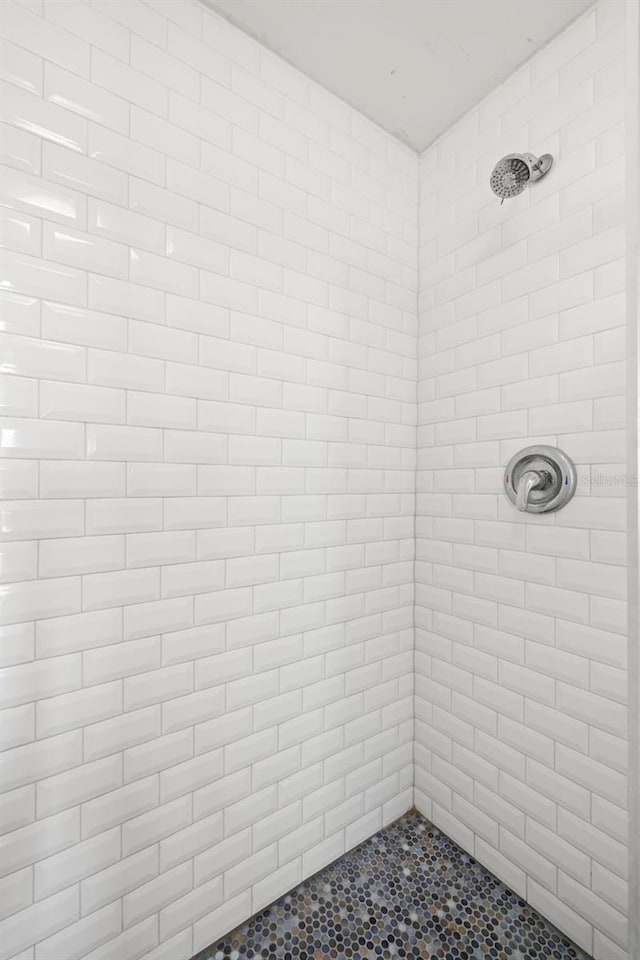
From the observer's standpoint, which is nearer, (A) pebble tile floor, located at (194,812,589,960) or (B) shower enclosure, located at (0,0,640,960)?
(B) shower enclosure, located at (0,0,640,960)

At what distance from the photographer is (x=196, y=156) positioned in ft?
3.56

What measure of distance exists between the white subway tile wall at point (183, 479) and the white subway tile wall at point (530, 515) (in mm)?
154

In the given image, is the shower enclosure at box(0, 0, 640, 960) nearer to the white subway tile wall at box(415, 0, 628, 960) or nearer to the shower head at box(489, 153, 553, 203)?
the white subway tile wall at box(415, 0, 628, 960)

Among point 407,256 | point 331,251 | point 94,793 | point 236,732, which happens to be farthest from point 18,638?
point 407,256

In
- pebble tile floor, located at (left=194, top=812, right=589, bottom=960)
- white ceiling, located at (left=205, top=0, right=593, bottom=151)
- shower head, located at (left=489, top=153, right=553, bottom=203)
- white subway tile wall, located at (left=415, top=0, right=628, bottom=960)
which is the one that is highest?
white ceiling, located at (left=205, top=0, right=593, bottom=151)

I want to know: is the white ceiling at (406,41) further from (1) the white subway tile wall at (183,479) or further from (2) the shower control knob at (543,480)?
(2) the shower control knob at (543,480)

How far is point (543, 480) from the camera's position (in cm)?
115

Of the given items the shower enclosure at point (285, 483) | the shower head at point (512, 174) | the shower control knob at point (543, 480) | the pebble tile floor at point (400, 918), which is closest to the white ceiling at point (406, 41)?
the shower enclosure at point (285, 483)

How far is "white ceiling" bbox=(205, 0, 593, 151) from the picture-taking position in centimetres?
111

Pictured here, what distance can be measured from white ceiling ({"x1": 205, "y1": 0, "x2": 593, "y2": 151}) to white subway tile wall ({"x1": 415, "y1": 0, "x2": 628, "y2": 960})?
7 centimetres

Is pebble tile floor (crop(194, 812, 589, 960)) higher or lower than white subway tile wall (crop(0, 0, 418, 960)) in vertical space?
lower

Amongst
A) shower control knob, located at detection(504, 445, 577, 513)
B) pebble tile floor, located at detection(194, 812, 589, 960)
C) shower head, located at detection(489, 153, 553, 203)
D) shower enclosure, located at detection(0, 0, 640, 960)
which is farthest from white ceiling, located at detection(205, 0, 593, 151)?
pebble tile floor, located at detection(194, 812, 589, 960)

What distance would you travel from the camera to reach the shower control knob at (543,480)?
3.65 ft

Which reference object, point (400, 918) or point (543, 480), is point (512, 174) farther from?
point (400, 918)
